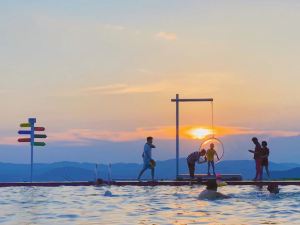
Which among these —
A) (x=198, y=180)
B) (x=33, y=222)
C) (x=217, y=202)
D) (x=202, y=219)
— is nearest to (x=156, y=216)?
(x=202, y=219)

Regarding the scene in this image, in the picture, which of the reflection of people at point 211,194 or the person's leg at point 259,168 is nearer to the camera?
the reflection of people at point 211,194

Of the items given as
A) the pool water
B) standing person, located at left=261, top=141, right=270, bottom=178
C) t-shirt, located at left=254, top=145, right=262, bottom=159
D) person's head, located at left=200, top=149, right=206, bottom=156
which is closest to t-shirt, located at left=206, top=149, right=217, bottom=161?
person's head, located at left=200, top=149, right=206, bottom=156

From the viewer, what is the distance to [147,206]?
20.5 m

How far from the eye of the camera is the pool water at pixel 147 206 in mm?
17016

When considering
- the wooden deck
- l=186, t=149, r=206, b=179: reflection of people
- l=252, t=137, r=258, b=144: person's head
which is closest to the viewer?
the wooden deck

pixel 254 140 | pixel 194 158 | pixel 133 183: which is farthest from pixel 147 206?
pixel 194 158

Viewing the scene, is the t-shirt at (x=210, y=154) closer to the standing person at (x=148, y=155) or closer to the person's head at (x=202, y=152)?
the person's head at (x=202, y=152)

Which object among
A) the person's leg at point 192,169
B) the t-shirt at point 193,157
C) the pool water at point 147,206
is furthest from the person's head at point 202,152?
the pool water at point 147,206

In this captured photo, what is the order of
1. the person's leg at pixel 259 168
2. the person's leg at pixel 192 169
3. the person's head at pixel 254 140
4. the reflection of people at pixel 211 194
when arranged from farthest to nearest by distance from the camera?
1. the person's leg at pixel 192 169
2. the person's leg at pixel 259 168
3. the person's head at pixel 254 140
4. the reflection of people at pixel 211 194

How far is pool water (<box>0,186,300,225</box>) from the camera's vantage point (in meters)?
17.0

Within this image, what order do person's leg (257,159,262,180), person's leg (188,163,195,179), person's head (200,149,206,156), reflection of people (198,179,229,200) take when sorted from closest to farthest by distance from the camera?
reflection of people (198,179,229,200) → person's leg (257,159,262,180) → person's leg (188,163,195,179) → person's head (200,149,206,156)

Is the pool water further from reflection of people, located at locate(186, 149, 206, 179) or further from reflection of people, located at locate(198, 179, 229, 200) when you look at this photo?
reflection of people, located at locate(186, 149, 206, 179)

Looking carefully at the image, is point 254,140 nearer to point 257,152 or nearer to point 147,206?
point 257,152

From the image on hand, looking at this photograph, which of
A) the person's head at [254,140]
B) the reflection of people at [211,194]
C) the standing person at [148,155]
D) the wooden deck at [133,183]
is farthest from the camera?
the standing person at [148,155]
